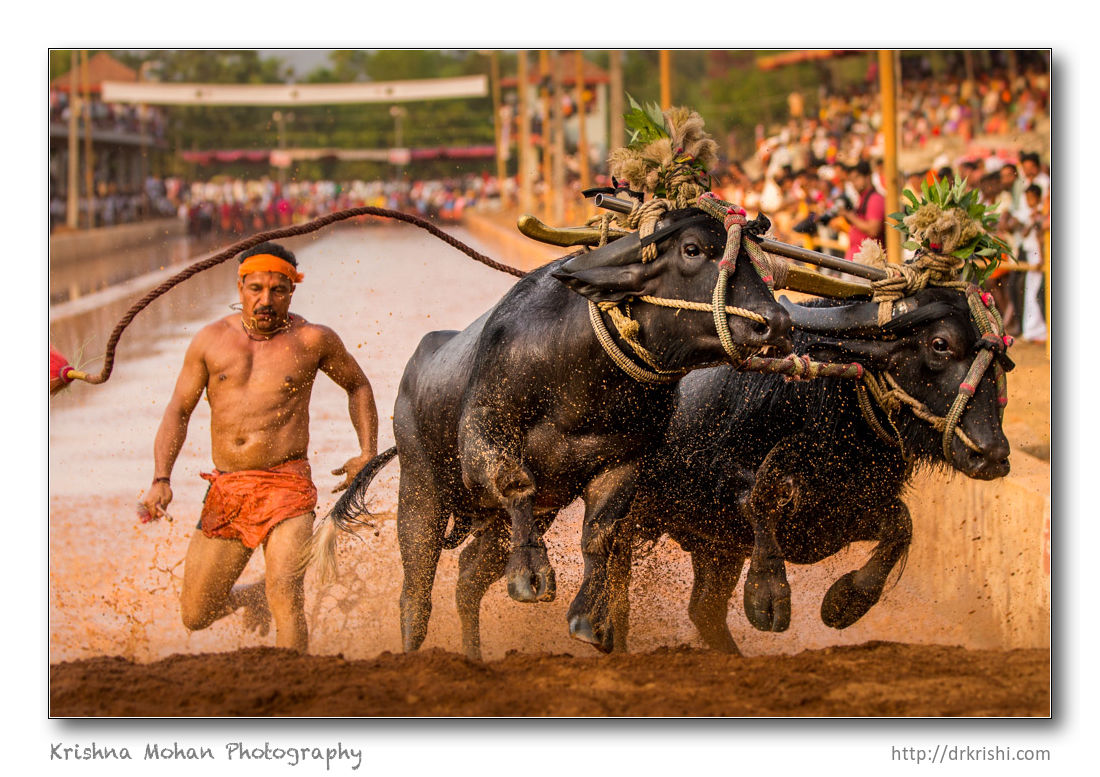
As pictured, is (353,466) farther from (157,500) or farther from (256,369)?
(157,500)

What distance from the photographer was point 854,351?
19.1 ft

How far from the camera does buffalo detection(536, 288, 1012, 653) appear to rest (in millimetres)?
5633

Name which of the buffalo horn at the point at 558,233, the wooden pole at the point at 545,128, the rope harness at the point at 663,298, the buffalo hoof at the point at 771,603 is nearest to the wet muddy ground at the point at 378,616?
the buffalo hoof at the point at 771,603

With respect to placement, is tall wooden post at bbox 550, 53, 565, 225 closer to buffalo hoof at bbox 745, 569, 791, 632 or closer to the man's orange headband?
Result: the man's orange headband

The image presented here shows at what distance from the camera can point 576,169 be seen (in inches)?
709

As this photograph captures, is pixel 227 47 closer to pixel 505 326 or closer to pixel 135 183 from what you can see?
pixel 505 326

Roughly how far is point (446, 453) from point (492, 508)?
0.39 metres

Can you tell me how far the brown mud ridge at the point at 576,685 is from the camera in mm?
5578

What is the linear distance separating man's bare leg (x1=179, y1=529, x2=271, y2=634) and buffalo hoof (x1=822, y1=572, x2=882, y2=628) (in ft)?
8.62

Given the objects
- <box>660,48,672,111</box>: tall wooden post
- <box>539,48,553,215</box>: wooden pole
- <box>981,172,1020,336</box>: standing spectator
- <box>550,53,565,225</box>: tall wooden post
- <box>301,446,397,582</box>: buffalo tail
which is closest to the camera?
<box>301,446,397,582</box>: buffalo tail

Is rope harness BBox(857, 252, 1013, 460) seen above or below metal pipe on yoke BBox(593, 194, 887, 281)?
below

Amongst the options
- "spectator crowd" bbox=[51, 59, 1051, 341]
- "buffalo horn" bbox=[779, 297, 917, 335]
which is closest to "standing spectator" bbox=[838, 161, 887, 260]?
"spectator crowd" bbox=[51, 59, 1051, 341]

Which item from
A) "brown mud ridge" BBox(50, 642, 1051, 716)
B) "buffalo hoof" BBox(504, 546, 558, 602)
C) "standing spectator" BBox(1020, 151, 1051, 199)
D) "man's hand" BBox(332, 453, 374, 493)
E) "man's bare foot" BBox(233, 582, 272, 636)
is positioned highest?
"standing spectator" BBox(1020, 151, 1051, 199)

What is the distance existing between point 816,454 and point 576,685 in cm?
142
